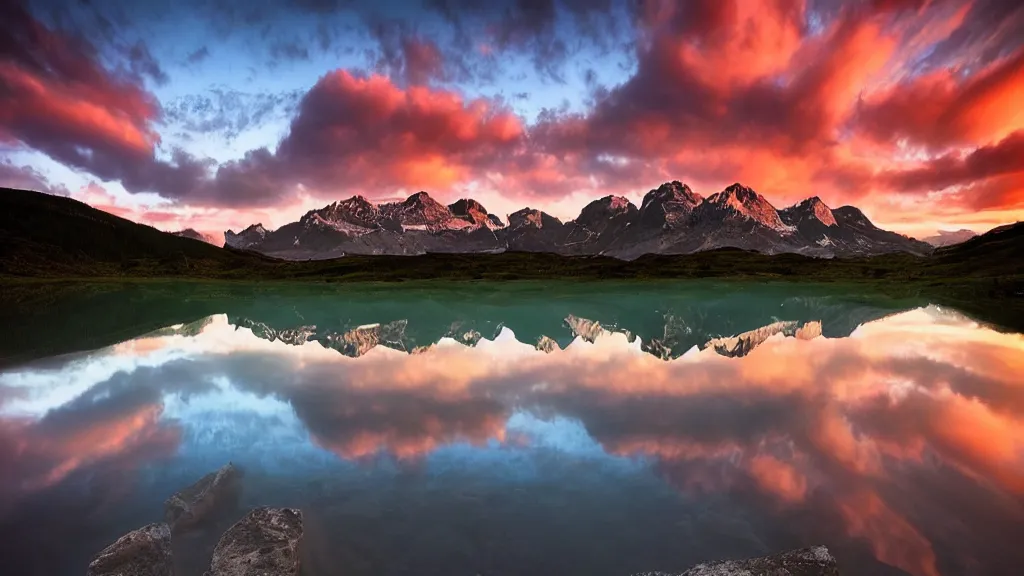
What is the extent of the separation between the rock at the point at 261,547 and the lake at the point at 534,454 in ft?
1.96

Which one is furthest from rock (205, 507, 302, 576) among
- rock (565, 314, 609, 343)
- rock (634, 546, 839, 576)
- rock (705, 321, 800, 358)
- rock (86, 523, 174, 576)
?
rock (565, 314, 609, 343)

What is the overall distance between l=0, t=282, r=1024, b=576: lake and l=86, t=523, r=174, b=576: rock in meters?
0.54

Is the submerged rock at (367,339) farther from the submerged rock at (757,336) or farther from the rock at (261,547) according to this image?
the rock at (261,547)

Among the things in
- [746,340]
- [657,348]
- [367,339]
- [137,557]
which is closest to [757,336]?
[746,340]

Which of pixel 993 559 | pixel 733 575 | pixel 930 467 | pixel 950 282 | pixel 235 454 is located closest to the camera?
pixel 733 575

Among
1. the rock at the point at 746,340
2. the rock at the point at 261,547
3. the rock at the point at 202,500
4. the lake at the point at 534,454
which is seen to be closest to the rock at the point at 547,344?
the lake at the point at 534,454

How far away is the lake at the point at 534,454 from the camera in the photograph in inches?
437

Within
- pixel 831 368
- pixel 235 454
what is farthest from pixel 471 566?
pixel 831 368

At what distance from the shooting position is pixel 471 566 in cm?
1036

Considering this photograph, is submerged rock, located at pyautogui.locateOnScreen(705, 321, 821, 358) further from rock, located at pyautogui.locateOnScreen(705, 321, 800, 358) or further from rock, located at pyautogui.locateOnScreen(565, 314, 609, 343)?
rock, located at pyautogui.locateOnScreen(565, 314, 609, 343)

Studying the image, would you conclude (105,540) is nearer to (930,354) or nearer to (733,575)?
(733,575)

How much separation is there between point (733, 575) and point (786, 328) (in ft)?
171

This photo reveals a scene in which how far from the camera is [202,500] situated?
41.1 feet

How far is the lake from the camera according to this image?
1109 cm
